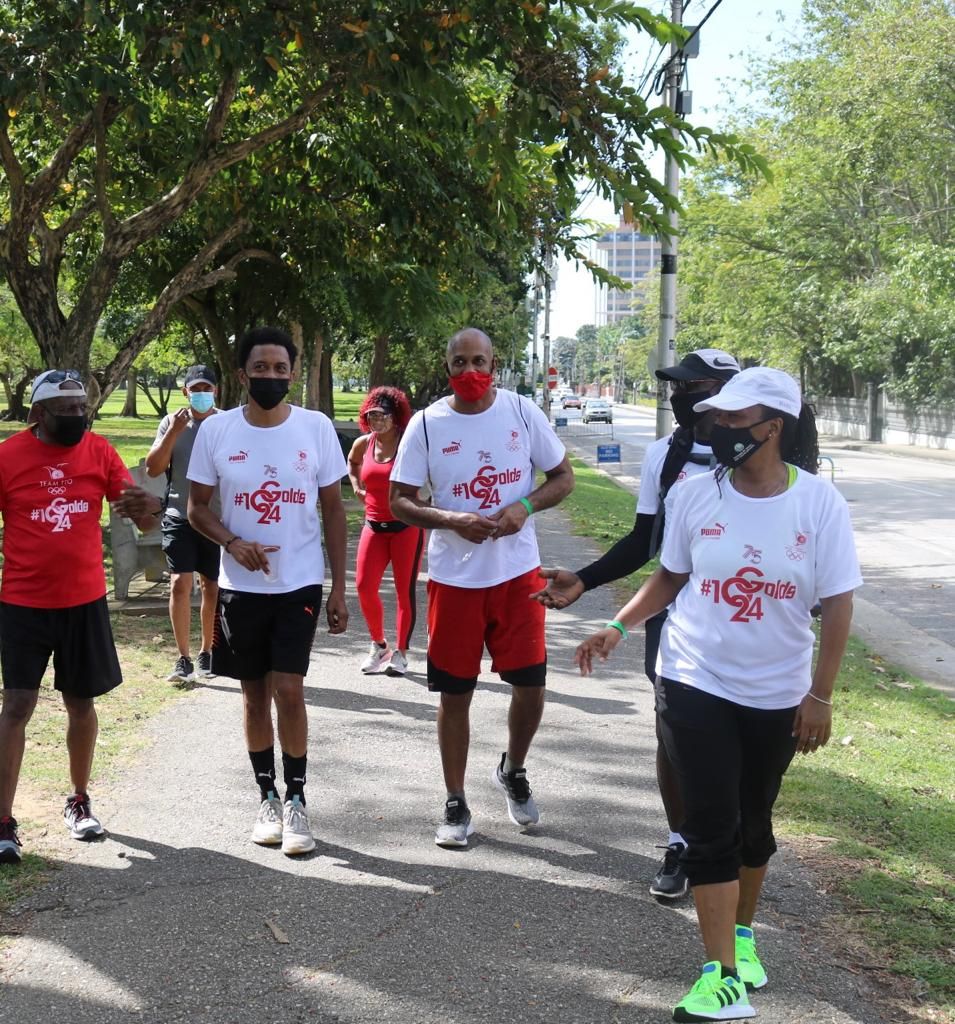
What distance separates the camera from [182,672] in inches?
298

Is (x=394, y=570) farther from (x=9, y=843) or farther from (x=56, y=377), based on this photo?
(x=9, y=843)

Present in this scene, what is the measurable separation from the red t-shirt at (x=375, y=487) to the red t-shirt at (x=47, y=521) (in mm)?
3062

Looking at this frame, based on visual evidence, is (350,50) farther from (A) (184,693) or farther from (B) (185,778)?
(B) (185,778)

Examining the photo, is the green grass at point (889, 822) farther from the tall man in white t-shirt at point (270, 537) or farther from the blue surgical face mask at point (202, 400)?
the blue surgical face mask at point (202, 400)

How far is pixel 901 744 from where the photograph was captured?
6.53 meters

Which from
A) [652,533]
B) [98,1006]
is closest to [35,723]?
[98,1006]

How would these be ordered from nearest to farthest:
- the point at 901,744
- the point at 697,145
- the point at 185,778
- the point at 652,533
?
the point at 652,533
the point at 185,778
the point at 901,744
the point at 697,145

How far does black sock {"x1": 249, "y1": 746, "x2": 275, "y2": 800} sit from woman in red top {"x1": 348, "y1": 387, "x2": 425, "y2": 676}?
2911 millimetres

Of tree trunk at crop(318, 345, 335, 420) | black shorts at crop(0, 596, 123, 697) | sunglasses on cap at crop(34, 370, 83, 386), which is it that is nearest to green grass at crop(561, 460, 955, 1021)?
black shorts at crop(0, 596, 123, 697)

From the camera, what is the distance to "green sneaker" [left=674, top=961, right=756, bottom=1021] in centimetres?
325

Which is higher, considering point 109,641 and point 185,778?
point 109,641

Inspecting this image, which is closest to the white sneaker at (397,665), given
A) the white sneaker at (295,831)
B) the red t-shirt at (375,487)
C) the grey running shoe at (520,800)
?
the red t-shirt at (375,487)

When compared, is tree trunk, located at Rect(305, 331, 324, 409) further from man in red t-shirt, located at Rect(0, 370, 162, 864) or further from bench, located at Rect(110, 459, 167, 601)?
man in red t-shirt, located at Rect(0, 370, 162, 864)

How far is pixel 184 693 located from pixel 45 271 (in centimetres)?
514
